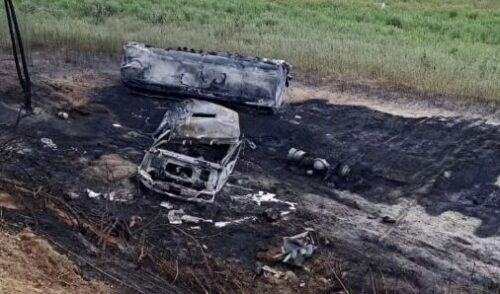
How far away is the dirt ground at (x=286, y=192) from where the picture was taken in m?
8.38

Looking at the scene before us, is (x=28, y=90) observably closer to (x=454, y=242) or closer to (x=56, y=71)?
(x=56, y=71)

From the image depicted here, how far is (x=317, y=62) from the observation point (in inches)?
633

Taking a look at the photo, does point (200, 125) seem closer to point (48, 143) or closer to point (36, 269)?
point (48, 143)

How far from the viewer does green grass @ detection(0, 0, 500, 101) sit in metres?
15.7

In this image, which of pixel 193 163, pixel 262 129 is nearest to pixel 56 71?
pixel 262 129

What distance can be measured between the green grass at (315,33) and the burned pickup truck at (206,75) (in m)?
2.85

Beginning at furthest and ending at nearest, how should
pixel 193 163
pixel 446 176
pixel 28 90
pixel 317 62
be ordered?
pixel 317 62, pixel 28 90, pixel 446 176, pixel 193 163

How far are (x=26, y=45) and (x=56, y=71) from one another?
7.25ft

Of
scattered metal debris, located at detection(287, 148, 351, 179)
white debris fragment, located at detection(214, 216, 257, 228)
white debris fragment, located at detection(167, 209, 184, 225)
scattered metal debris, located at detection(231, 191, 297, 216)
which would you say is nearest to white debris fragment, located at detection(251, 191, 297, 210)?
scattered metal debris, located at detection(231, 191, 297, 216)

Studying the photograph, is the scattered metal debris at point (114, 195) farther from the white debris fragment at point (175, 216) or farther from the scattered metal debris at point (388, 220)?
the scattered metal debris at point (388, 220)

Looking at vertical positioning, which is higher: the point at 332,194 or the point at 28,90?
the point at 28,90

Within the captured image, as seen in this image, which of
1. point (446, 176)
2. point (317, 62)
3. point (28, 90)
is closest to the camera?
point (446, 176)

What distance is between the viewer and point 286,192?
413 inches

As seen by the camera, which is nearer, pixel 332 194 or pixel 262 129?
pixel 332 194
